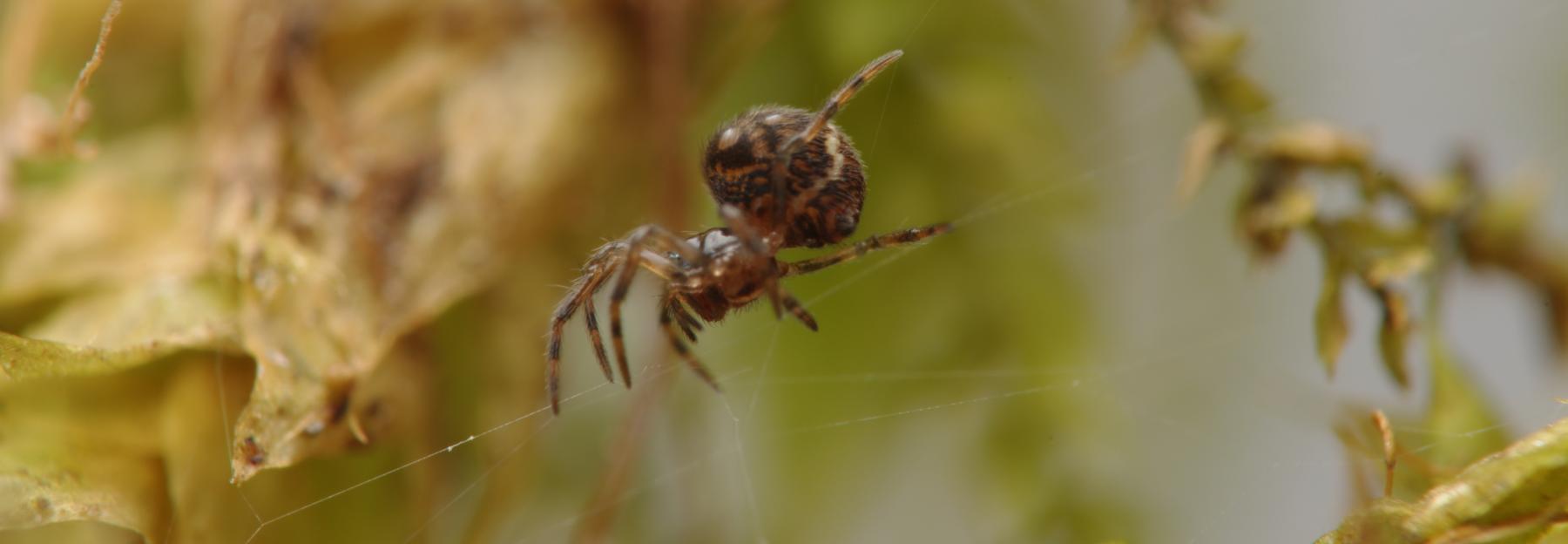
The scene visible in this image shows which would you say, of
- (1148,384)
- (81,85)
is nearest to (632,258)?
(81,85)

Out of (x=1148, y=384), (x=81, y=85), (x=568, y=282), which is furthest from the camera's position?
(x=1148, y=384)

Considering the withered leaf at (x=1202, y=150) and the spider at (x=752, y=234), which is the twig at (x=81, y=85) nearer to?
the spider at (x=752, y=234)

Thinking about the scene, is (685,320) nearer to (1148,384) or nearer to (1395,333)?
(1395,333)

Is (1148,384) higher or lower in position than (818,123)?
lower

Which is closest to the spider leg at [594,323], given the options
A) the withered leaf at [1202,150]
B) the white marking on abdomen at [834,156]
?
the white marking on abdomen at [834,156]

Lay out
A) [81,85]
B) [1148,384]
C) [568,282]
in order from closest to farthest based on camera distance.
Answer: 1. [81,85]
2. [568,282]
3. [1148,384]

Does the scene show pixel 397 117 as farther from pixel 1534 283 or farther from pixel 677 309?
pixel 1534 283
